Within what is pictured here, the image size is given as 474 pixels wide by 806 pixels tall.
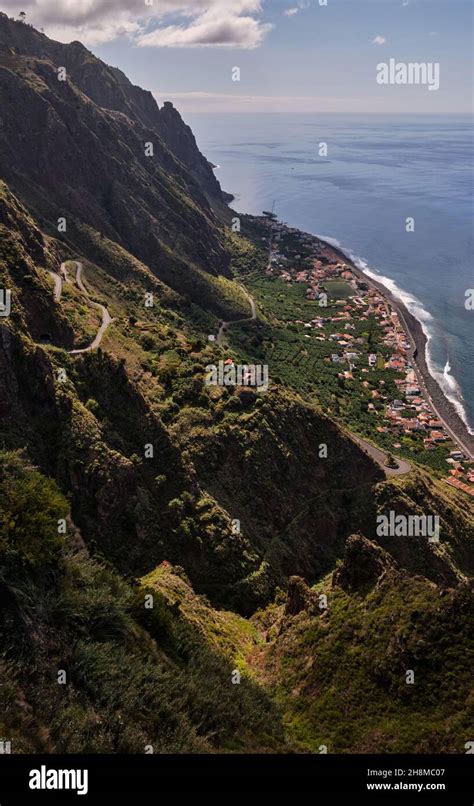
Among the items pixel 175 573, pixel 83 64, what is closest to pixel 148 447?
pixel 175 573

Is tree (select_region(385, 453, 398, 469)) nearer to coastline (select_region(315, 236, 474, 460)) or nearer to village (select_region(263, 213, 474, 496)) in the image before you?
village (select_region(263, 213, 474, 496))

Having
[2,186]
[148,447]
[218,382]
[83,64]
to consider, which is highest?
[83,64]

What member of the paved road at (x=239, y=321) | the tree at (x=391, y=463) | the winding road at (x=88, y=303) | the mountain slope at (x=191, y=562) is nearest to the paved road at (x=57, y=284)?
the winding road at (x=88, y=303)

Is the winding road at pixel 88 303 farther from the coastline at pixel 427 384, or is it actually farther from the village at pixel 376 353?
the coastline at pixel 427 384

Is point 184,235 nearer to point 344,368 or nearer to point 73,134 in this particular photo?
point 73,134

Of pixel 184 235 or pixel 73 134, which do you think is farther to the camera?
pixel 184 235

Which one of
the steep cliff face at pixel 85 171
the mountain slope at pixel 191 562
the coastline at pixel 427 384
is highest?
the steep cliff face at pixel 85 171
